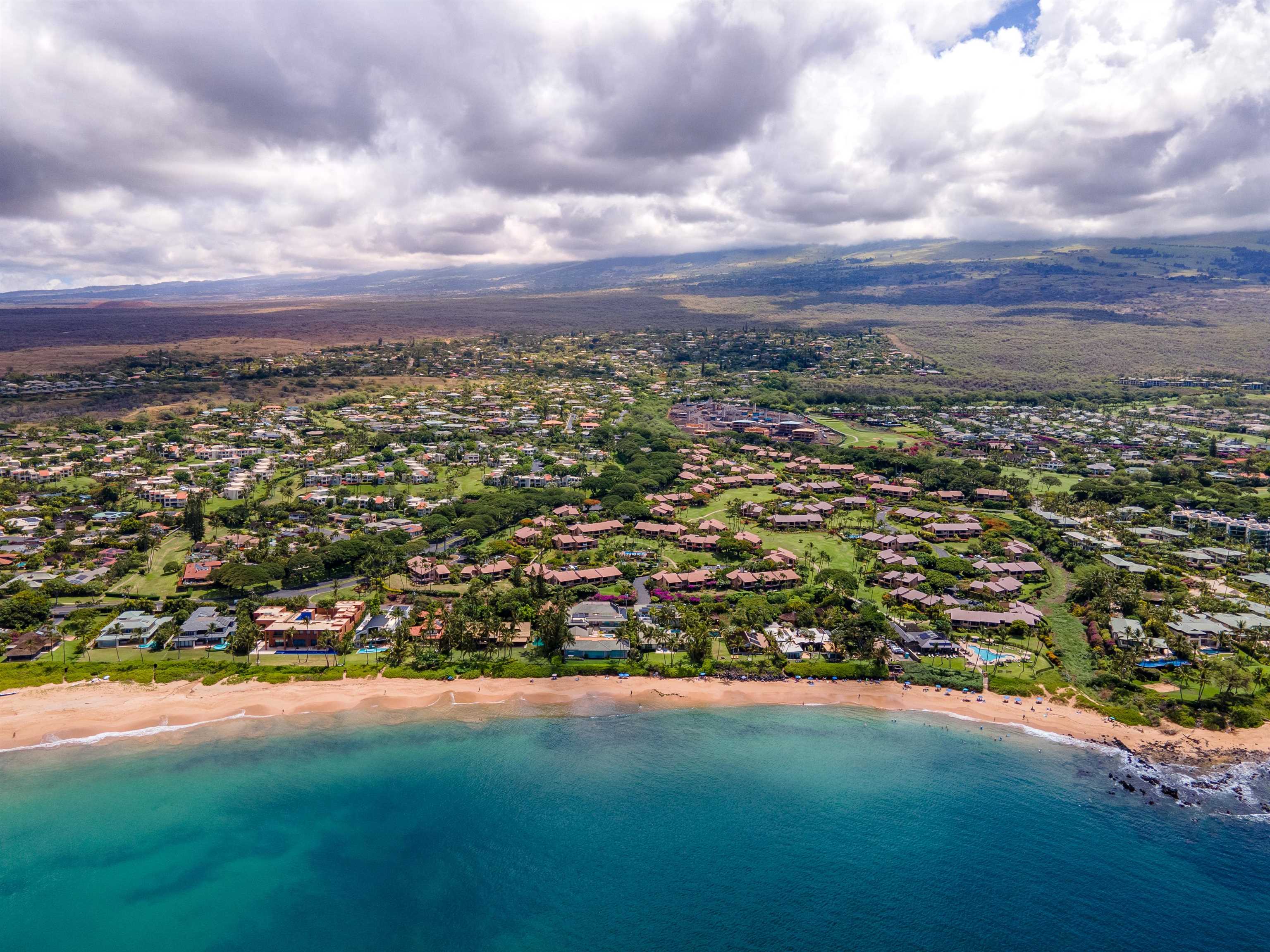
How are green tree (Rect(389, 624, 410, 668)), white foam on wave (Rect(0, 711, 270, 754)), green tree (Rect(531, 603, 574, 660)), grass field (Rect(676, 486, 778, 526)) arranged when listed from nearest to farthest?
white foam on wave (Rect(0, 711, 270, 754))
green tree (Rect(389, 624, 410, 668))
green tree (Rect(531, 603, 574, 660))
grass field (Rect(676, 486, 778, 526))

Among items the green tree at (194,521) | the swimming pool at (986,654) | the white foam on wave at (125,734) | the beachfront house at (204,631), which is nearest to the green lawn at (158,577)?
the green tree at (194,521)

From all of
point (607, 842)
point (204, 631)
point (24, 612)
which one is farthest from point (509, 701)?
point (24, 612)

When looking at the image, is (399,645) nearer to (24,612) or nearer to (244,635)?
(244,635)

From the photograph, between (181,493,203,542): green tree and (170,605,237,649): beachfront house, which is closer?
(170,605,237,649): beachfront house

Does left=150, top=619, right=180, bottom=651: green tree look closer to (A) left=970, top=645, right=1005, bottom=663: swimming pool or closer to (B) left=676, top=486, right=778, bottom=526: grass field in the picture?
(B) left=676, top=486, right=778, bottom=526: grass field

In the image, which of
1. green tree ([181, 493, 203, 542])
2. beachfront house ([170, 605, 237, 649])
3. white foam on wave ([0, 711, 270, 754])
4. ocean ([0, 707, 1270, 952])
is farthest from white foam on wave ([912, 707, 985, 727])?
green tree ([181, 493, 203, 542])

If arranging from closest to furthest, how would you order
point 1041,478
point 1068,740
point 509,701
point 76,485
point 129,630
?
1. point 1068,740
2. point 509,701
3. point 129,630
4. point 76,485
5. point 1041,478
